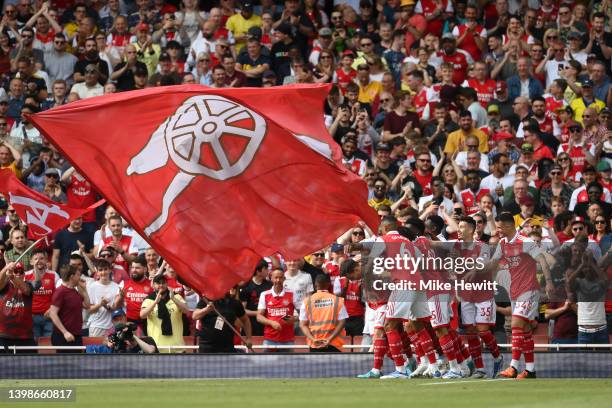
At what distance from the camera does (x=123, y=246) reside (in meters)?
23.2

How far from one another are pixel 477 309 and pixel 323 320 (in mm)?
2672

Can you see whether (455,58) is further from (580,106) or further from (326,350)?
(326,350)

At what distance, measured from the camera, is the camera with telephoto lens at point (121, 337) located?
64.2ft

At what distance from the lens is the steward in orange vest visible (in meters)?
20.1

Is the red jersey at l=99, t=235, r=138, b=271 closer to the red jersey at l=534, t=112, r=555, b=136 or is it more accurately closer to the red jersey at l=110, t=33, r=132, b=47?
the red jersey at l=110, t=33, r=132, b=47

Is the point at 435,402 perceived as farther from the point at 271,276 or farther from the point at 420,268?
the point at 271,276

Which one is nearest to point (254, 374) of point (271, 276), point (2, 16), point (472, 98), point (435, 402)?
point (271, 276)

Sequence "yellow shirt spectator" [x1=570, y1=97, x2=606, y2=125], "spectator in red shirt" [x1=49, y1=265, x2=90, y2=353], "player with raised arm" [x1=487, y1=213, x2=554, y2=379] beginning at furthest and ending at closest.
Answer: "yellow shirt spectator" [x1=570, y1=97, x2=606, y2=125], "spectator in red shirt" [x1=49, y1=265, x2=90, y2=353], "player with raised arm" [x1=487, y1=213, x2=554, y2=379]

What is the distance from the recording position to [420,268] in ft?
59.9

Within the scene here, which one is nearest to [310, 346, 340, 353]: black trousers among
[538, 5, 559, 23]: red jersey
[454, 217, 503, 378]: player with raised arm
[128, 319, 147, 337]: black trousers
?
[454, 217, 503, 378]: player with raised arm

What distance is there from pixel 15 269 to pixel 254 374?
4.17m

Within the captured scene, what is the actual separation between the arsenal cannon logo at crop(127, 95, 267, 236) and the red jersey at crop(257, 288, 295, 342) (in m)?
4.00

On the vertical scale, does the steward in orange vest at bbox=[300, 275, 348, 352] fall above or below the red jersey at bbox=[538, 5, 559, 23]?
below

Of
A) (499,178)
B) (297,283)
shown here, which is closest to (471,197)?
A: (499,178)
